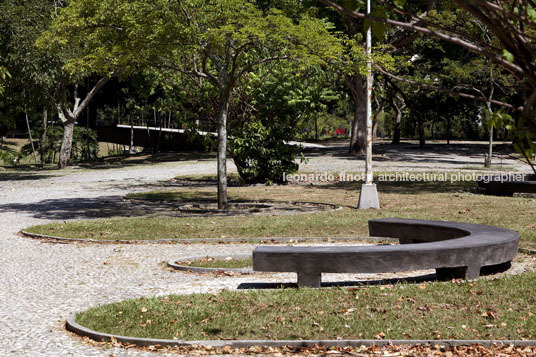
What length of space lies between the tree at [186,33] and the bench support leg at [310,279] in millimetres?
8764

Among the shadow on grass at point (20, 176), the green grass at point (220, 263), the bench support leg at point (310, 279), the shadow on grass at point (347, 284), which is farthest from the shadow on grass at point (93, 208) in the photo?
the shadow on grass at point (20, 176)


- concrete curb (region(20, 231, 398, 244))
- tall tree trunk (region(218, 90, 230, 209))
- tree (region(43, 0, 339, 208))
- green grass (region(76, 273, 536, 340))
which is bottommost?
concrete curb (region(20, 231, 398, 244))

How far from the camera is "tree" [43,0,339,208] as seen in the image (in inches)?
635

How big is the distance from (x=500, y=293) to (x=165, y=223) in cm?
913

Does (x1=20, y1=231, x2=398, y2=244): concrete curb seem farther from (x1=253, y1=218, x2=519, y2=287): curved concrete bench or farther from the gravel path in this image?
(x1=253, y1=218, x2=519, y2=287): curved concrete bench

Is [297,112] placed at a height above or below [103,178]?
above

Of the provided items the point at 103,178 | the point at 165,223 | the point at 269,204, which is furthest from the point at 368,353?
the point at 103,178

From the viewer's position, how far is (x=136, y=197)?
870 inches

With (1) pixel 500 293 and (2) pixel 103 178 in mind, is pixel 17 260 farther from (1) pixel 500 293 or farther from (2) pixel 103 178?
(2) pixel 103 178

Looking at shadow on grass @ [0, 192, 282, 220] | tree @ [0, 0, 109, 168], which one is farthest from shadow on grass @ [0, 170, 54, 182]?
shadow on grass @ [0, 192, 282, 220]

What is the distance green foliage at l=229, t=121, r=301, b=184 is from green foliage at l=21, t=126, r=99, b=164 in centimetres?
2335

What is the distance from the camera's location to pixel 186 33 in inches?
646

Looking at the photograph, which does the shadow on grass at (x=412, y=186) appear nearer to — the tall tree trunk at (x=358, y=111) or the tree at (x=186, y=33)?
the tree at (x=186, y=33)

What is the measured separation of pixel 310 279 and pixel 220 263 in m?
2.63
